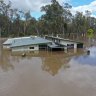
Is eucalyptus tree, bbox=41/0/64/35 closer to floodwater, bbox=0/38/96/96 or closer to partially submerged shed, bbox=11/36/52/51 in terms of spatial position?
partially submerged shed, bbox=11/36/52/51

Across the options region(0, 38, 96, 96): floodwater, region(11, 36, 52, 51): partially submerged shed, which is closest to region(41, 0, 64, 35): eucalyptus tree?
region(11, 36, 52, 51): partially submerged shed

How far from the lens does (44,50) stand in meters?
37.0

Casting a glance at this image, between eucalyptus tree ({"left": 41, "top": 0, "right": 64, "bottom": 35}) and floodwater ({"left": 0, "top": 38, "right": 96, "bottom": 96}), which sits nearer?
floodwater ({"left": 0, "top": 38, "right": 96, "bottom": 96})

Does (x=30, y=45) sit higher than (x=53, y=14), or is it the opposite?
(x=53, y=14)

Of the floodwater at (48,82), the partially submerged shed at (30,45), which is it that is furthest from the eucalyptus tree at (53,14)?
the floodwater at (48,82)

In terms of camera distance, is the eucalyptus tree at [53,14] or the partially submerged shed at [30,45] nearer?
the partially submerged shed at [30,45]

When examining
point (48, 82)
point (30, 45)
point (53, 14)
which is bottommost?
point (48, 82)

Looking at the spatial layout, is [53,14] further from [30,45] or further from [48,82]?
[48,82]

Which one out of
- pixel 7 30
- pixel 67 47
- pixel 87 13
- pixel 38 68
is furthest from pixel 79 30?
pixel 38 68

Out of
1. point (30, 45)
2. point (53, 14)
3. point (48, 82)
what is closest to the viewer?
point (48, 82)

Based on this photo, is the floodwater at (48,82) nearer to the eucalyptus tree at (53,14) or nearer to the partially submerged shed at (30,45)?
the partially submerged shed at (30,45)

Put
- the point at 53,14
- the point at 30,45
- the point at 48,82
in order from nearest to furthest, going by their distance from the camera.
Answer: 1. the point at 48,82
2. the point at 30,45
3. the point at 53,14

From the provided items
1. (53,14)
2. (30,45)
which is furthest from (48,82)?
(53,14)

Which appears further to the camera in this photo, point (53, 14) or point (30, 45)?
point (53, 14)
